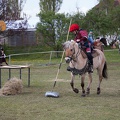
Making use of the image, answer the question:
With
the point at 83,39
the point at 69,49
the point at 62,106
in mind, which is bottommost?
the point at 62,106

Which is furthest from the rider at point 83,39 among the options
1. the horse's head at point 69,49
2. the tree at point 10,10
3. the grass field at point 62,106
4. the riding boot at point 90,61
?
the tree at point 10,10

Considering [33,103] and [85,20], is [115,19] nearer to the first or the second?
[85,20]

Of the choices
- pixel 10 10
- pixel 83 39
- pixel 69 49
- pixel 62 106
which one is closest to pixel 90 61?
pixel 83 39

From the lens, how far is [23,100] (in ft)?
33.2

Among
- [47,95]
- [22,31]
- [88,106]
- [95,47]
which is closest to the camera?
[88,106]

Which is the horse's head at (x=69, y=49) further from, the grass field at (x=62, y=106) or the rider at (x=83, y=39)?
the grass field at (x=62, y=106)

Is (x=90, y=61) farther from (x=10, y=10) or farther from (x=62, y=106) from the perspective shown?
(x=10, y=10)

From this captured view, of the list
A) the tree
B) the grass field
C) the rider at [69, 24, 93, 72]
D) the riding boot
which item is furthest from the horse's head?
the tree

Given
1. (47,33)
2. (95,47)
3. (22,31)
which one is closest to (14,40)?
(22,31)

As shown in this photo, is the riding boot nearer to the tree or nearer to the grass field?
the grass field

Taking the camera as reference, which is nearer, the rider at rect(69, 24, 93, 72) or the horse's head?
the horse's head

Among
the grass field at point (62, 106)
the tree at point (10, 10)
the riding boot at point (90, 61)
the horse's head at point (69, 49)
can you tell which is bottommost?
the grass field at point (62, 106)

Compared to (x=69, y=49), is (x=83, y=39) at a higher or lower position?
higher

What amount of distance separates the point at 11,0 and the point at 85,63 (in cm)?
3558
